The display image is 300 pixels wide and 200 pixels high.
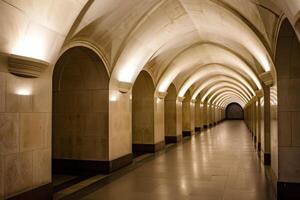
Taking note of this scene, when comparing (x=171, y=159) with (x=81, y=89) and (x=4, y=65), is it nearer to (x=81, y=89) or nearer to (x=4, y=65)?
(x=81, y=89)

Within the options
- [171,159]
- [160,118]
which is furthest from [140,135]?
[171,159]

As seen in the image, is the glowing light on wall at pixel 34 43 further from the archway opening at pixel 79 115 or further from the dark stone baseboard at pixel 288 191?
the dark stone baseboard at pixel 288 191

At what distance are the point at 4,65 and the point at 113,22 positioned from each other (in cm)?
341

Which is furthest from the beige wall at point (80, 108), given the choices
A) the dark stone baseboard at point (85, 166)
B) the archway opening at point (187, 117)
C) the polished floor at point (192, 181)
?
the archway opening at point (187, 117)

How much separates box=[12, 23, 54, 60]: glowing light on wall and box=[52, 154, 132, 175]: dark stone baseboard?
155 inches

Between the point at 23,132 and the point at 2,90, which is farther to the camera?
the point at 23,132

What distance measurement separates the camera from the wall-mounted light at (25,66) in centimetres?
441

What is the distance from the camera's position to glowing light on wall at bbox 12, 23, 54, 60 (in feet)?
15.1

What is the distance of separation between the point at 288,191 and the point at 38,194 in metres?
4.41

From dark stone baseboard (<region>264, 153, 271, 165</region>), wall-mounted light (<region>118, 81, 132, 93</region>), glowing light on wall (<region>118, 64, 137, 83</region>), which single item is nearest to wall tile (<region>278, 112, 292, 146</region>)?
dark stone baseboard (<region>264, 153, 271, 165</region>)

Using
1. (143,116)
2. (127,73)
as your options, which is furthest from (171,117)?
(127,73)

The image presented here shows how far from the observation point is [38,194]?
16.6 feet

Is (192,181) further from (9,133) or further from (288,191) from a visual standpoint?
(9,133)

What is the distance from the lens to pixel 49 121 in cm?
547
